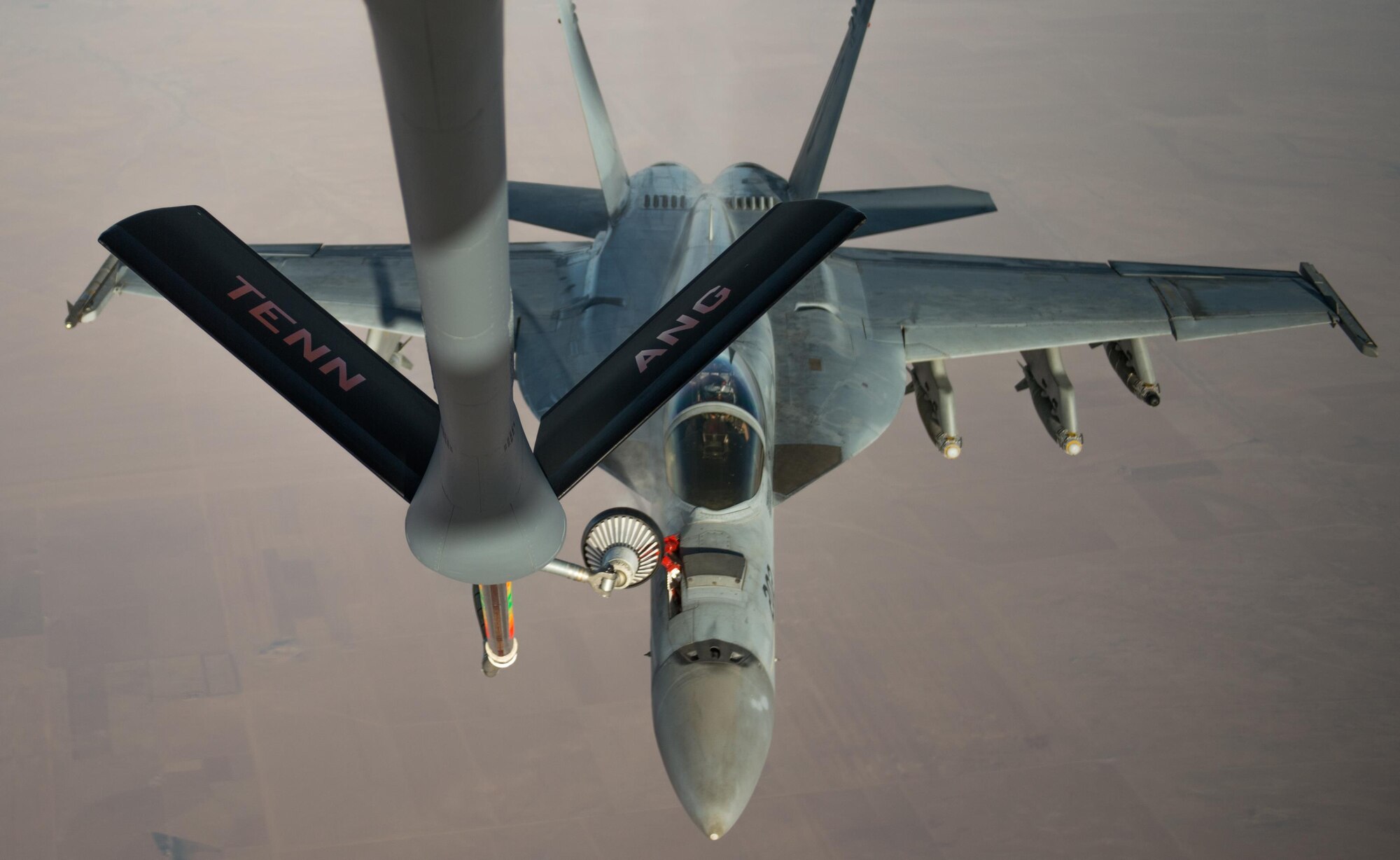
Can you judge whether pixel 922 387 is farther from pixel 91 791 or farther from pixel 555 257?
pixel 91 791

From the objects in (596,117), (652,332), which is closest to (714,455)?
A: (652,332)

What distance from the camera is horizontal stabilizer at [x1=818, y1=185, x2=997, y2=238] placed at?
15.9 m

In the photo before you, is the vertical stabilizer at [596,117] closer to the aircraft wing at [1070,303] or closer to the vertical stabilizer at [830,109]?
the vertical stabilizer at [830,109]

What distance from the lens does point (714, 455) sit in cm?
905

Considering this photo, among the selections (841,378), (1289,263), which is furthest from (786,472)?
(1289,263)

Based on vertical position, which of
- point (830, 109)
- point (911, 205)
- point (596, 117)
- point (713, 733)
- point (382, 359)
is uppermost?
point (382, 359)

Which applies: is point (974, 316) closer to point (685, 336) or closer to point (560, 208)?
point (560, 208)

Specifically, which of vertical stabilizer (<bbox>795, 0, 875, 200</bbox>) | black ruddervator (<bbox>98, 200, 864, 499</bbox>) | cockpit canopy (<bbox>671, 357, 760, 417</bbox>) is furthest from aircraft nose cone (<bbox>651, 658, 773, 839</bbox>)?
vertical stabilizer (<bbox>795, 0, 875, 200</bbox>)

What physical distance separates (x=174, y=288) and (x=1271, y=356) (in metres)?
22.1

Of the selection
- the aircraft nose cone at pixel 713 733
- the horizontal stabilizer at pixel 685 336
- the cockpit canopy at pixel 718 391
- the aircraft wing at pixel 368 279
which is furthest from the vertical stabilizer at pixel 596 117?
the horizontal stabilizer at pixel 685 336

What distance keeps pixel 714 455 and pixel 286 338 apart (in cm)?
436

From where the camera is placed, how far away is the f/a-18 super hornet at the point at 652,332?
3793 millimetres

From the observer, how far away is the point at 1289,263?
2586 cm

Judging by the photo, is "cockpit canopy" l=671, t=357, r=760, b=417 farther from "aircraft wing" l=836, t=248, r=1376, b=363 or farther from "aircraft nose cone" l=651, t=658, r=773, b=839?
"aircraft wing" l=836, t=248, r=1376, b=363
